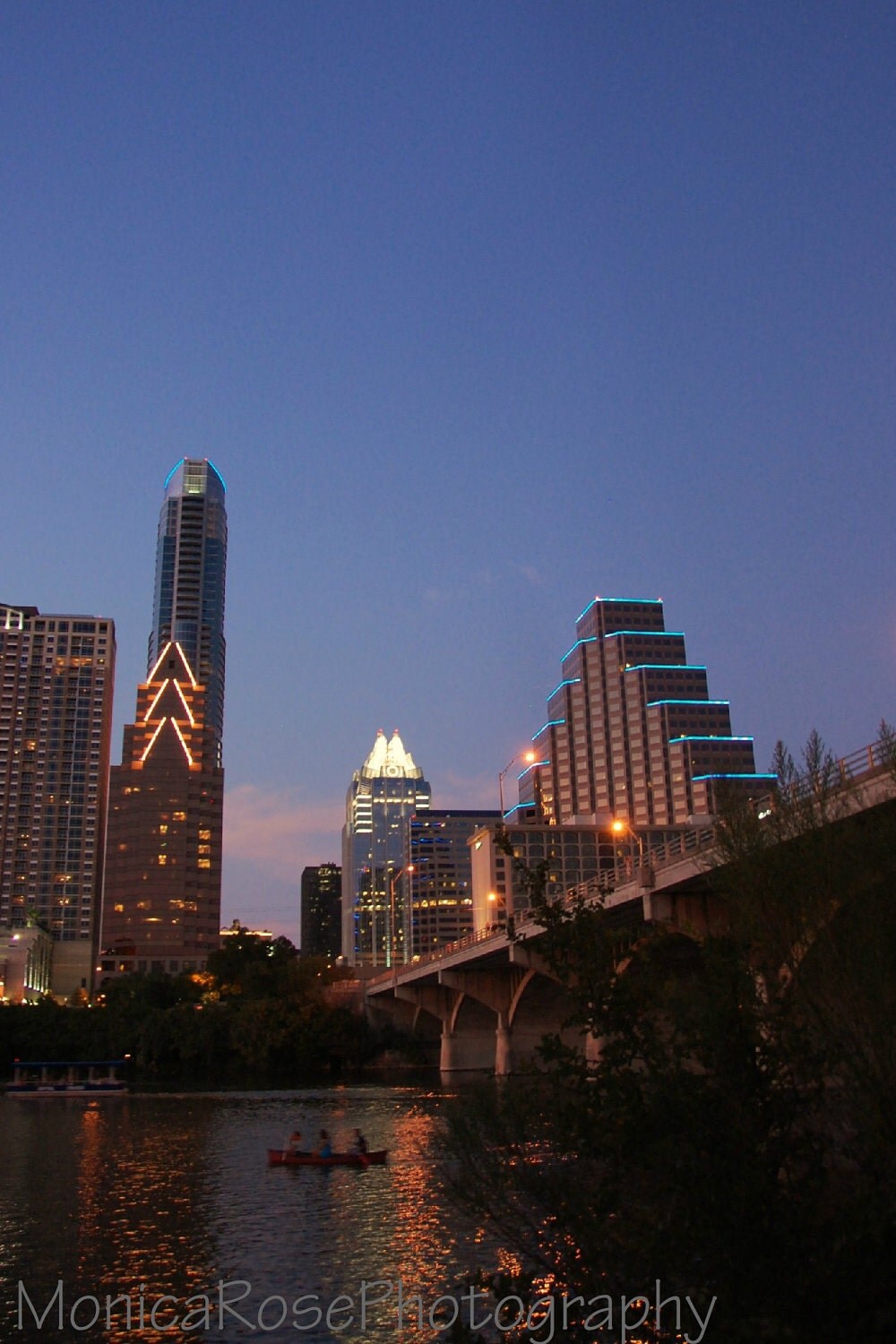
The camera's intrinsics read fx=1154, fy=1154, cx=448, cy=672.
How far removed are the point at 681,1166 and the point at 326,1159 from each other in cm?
4049

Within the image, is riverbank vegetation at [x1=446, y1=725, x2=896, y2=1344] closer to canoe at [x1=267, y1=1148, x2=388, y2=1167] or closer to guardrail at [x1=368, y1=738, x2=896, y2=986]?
guardrail at [x1=368, y1=738, x2=896, y2=986]

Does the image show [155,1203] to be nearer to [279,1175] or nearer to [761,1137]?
[279,1175]

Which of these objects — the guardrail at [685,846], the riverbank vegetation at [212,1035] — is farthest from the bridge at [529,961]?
the riverbank vegetation at [212,1035]

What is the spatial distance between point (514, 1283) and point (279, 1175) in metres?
36.8

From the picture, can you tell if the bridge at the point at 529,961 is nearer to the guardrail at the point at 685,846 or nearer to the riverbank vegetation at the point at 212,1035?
the guardrail at the point at 685,846

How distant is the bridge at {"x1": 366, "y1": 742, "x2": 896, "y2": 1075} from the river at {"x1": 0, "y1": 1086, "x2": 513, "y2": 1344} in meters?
6.21

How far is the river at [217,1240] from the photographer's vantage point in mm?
23344

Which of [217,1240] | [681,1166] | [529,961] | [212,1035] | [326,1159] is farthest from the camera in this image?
[212,1035]

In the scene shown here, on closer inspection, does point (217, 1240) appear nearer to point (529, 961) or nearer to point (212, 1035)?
point (529, 961)

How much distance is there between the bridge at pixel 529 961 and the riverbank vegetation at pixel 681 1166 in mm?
1031

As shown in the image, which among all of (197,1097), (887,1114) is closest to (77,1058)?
(197,1097)

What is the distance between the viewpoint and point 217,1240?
103ft

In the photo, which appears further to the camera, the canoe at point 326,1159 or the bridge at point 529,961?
the canoe at point 326,1159

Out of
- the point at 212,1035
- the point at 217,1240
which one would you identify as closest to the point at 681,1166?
the point at 217,1240
